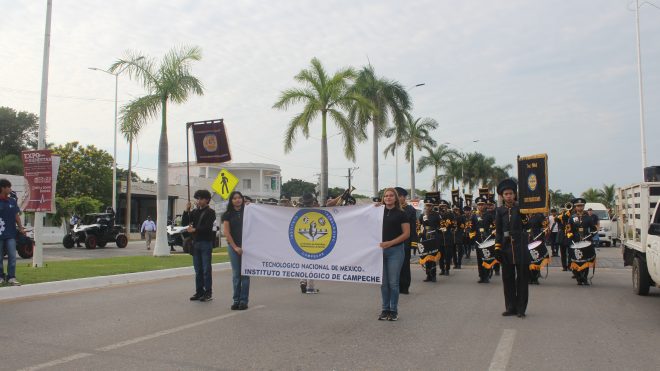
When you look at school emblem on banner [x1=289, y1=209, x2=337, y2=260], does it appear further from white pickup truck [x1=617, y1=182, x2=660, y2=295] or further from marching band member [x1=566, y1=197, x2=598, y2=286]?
marching band member [x1=566, y1=197, x2=598, y2=286]

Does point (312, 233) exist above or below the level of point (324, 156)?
below

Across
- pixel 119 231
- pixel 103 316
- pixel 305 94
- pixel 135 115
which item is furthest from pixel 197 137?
pixel 103 316

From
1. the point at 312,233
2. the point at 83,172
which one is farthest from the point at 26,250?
the point at 83,172

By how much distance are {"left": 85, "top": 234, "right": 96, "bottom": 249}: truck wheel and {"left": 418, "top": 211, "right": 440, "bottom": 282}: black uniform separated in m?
20.1

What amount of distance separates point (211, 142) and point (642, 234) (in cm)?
1548

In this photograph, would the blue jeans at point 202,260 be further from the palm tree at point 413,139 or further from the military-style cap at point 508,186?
the palm tree at point 413,139

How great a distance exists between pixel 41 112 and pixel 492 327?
41.1 ft

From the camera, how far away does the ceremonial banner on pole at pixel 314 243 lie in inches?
329

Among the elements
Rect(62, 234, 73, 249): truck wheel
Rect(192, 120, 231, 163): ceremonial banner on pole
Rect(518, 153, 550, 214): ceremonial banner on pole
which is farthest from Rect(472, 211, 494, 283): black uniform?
Rect(62, 234, 73, 249): truck wheel

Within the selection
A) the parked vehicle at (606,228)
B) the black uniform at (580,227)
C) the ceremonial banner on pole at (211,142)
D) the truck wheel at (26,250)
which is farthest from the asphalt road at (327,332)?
the parked vehicle at (606,228)

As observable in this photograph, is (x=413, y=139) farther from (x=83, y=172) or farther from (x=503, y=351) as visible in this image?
(x=503, y=351)

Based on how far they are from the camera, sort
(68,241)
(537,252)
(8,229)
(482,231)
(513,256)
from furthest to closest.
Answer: (68,241), (482,231), (537,252), (8,229), (513,256)

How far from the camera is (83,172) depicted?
43281mm

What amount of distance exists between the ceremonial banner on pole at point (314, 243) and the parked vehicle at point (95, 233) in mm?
22184
